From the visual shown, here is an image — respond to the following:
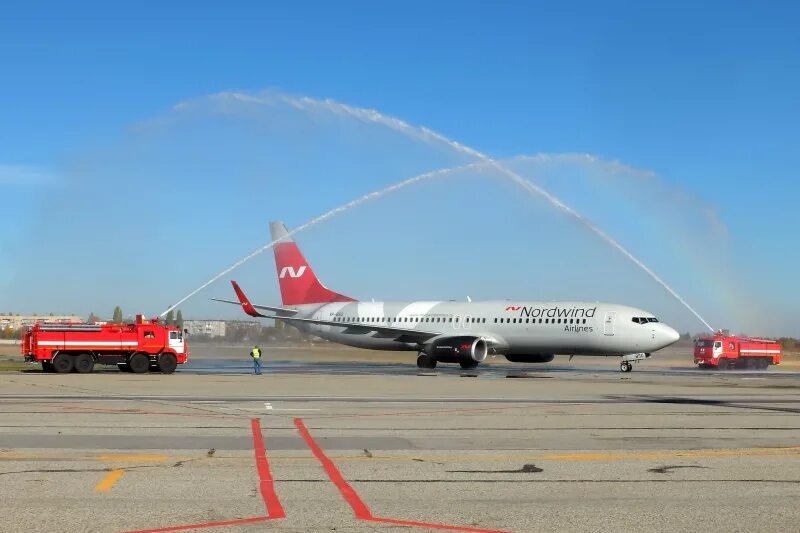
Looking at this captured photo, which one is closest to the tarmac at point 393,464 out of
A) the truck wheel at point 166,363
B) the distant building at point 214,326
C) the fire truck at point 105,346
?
the fire truck at point 105,346

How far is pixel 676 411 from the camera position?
78.9ft

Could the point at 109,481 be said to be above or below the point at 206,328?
below

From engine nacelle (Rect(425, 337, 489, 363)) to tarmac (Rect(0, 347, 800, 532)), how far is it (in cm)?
2524

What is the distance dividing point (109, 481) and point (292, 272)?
56.2m

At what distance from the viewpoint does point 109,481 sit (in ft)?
39.5

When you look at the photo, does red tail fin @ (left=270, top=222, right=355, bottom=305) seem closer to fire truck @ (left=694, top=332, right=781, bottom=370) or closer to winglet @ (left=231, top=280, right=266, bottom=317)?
winglet @ (left=231, top=280, right=266, bottom=317)

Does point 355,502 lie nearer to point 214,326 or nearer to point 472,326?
point 472,326

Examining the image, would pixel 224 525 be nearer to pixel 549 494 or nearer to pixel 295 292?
pixel 549 494

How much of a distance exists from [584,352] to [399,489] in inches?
1649

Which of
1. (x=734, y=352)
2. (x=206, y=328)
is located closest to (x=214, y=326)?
(x=206, y=328)

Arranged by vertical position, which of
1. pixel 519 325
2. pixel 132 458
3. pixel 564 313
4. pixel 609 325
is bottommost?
pixel 132 458

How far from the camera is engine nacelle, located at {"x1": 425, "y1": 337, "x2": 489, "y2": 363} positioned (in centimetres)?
5272

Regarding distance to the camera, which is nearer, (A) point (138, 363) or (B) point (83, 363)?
(B) point (83, 363)

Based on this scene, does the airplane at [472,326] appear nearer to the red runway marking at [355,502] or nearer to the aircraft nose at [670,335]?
A: the aircraft nose at [670,335]
